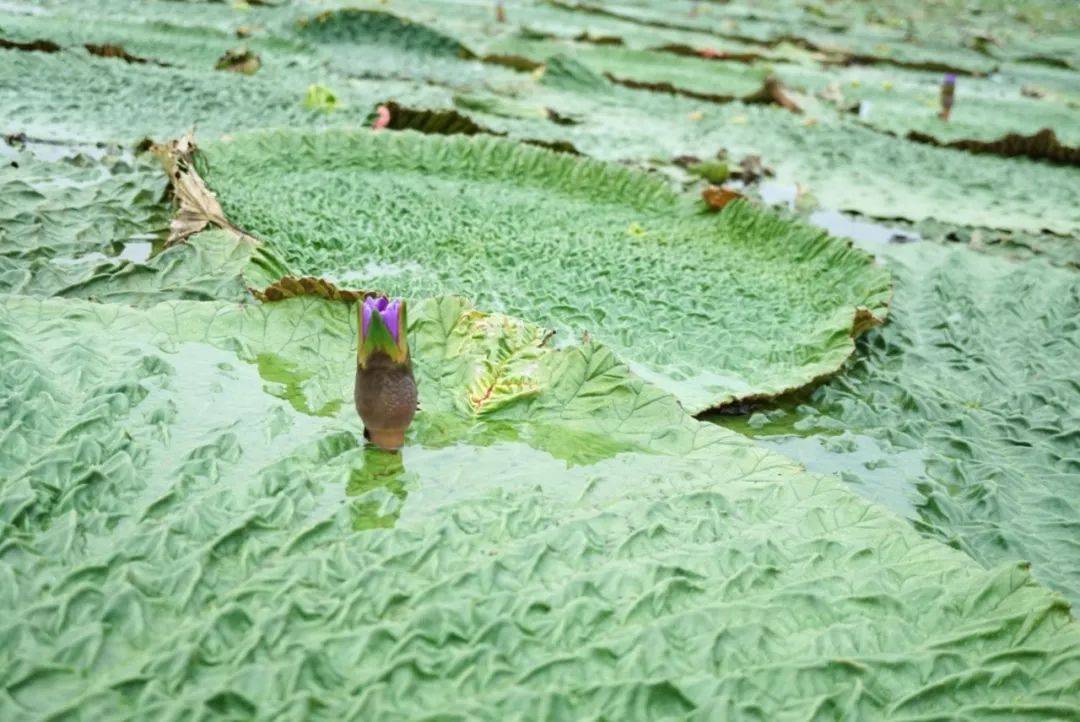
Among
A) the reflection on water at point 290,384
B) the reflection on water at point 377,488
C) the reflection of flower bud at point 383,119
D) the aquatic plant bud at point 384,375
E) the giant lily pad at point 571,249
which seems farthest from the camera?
the reflection of flower bud at point 383,119

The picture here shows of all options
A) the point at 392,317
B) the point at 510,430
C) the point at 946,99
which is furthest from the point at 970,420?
the point at 946,99

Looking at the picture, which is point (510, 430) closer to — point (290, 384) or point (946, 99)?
point (290, 384)

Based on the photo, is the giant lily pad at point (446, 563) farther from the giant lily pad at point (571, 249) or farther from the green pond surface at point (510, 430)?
the giant lily pad at point (571, 249)

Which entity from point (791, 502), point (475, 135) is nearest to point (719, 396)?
point (791, 502)

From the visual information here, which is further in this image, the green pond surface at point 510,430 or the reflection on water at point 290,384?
the reflection on water at point 290,384

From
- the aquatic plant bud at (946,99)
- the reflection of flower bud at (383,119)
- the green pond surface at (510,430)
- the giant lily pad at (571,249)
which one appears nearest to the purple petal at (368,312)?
the green pond surface at (510,430)

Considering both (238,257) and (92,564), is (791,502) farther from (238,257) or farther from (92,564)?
(238,257)

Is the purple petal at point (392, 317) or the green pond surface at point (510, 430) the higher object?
the purple petal at point (392, 317)
